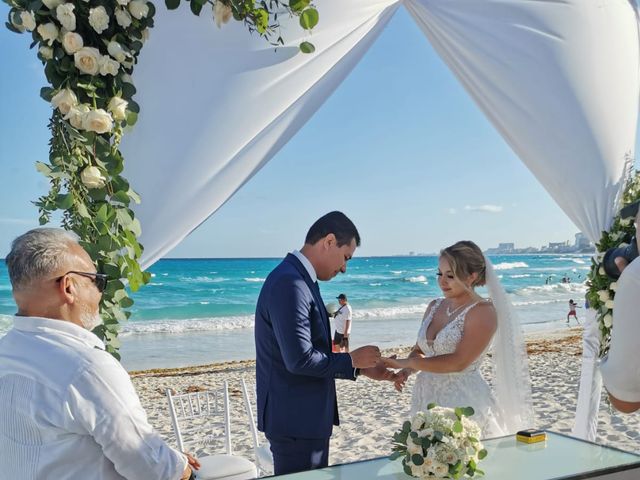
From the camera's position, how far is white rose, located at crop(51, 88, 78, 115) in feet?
7.27

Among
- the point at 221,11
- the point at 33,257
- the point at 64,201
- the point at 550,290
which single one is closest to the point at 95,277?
the point at 33,257

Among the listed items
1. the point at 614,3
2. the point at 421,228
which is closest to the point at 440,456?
the point at 614,3

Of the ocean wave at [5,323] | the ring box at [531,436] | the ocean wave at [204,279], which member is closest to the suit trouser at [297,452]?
the ring box at [531,436]

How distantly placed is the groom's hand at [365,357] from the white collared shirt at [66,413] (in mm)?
1286

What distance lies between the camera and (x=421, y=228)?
4684 centimetres

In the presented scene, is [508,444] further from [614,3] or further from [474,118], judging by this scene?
[474,118]

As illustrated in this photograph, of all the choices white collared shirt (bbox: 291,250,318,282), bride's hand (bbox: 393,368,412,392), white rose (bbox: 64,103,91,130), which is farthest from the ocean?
white rose (bbox: 64,103,91,130)

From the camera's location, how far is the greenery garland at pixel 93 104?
2.23 metres

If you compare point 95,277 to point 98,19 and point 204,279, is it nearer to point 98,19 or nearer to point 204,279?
point 98,19

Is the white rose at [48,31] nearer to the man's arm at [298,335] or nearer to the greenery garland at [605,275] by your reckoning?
the man's arm at [298,335]

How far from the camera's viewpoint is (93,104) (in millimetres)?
2297

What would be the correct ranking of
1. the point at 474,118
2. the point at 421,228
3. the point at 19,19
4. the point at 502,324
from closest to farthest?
the point at 19,19
the point at 502,324
the point at 474,118
the point at 421,228

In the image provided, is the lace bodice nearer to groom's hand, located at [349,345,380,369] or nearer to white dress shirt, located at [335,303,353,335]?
groom's hand, located at [349,345,380,369]

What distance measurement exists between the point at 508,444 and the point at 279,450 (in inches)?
36.4
